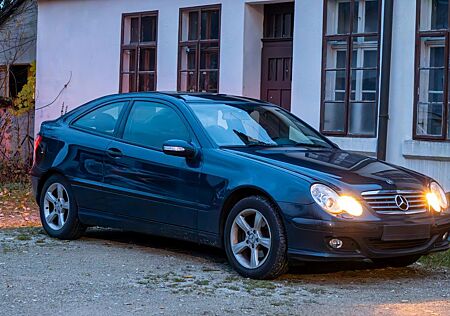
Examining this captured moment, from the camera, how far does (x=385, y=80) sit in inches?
488

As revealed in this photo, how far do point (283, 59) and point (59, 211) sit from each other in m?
6.06

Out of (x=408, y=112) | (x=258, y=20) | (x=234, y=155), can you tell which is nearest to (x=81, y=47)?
(x=258, y=20)

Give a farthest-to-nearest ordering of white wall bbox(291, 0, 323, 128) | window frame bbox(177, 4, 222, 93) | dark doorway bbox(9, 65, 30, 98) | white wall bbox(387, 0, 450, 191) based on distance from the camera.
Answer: dark doorway bbox(9, 65, 30, 98)
window frame bbox(177, 4, 222, 93)
white wall bbox(291, 0, 323, 128)
white wall bbox(387, 0, 450, 191)

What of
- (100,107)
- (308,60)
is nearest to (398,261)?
(100,107)

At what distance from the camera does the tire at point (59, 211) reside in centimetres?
932

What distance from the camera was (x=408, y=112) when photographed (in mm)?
12312

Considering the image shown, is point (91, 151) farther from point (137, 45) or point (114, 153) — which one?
point (137, 45)

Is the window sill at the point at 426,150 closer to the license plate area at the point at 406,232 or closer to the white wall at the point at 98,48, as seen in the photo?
the white wall at the point at 98,48

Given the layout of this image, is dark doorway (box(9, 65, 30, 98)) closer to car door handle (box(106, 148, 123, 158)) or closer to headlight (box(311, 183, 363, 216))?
car door handle (box(106, 148, 123, 158))

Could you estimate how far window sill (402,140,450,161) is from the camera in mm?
11820

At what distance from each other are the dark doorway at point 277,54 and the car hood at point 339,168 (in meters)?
6.34

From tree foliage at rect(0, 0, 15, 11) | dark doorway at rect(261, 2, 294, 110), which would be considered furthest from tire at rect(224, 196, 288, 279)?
tree foliage at rect(0, 0, 15, 11)

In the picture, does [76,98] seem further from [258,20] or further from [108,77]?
[258,20]

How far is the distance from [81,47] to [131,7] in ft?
5.35
